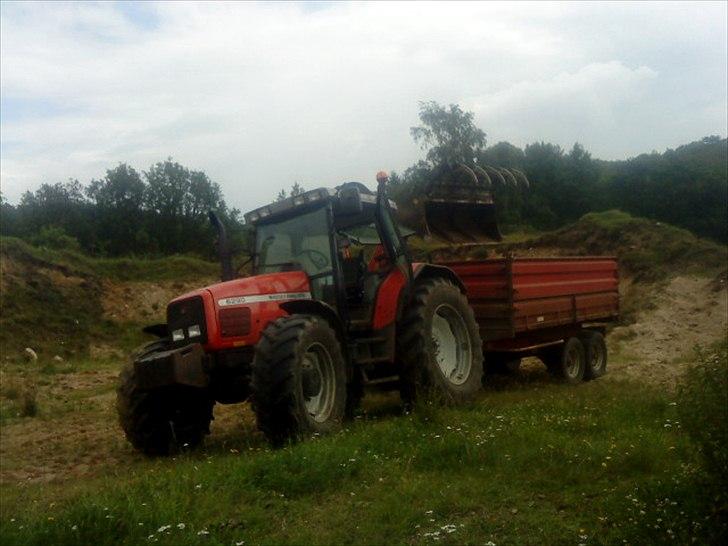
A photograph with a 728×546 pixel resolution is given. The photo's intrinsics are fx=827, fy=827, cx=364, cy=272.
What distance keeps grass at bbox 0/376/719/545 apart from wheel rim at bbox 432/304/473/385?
2065 millimetres

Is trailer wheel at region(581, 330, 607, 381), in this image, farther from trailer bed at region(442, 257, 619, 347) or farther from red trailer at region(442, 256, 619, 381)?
trailer bed at region(442, 257, 619, 347)

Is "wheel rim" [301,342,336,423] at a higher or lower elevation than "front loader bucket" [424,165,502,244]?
lower

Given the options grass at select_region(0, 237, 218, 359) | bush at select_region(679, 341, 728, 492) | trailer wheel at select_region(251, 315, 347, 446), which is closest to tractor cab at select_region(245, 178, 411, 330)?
trailer wheel at select_region(251, 315, 347, 446)

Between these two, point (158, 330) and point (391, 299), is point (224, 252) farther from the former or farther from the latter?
point (391, 299)

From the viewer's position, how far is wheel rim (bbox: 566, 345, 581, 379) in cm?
1252

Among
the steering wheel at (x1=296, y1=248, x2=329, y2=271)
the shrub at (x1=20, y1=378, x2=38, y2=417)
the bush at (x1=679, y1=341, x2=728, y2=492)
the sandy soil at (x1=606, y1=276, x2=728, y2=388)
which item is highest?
the steering wheel at (x1=296, y1=248, x2=329, y2=271)

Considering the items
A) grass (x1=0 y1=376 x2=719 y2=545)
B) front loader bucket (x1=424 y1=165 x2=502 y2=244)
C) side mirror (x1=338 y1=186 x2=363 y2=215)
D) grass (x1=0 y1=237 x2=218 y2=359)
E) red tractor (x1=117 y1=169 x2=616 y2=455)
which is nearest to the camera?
grass (x1=0 y1=376 x2=719 y2=545)

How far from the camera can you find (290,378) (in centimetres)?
729

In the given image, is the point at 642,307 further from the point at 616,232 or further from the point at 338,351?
the point at 338,351

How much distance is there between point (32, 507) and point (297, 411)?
2274 millimetres

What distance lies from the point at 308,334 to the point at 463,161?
20.8m

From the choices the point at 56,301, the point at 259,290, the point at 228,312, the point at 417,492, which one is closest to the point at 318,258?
the point at 259,290

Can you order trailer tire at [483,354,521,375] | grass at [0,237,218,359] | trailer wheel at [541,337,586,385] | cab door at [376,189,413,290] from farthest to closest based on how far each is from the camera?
grass at [0,237,218,359] < trailer wheel at [541,337,586,385] < trailer tire at [483,354,521,375] < cab door at [376,189,413,290]

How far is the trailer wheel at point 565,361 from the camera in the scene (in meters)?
12.4
